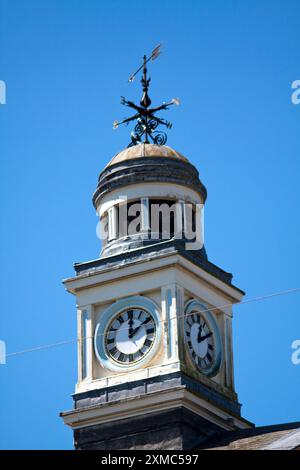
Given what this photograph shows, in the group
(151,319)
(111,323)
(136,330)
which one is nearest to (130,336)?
(136,330)

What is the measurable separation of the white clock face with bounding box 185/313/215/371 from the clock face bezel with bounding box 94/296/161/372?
1.23 metres

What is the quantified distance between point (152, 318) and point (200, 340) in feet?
7.04

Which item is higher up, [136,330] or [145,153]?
[145,153]

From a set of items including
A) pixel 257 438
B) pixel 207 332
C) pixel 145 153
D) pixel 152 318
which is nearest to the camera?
pixel 257 438


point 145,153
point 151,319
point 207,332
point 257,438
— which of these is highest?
point 145,153

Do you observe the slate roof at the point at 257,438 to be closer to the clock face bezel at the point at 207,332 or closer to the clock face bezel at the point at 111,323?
the clock face bezel at the point at 207,332

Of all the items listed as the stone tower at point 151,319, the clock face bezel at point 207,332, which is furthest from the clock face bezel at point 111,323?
the clock face bezel at point 207,332

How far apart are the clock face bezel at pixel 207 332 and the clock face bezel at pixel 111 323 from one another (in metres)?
1.11

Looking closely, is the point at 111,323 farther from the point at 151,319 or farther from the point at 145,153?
the point at 145,153

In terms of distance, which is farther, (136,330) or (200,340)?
(200,340)

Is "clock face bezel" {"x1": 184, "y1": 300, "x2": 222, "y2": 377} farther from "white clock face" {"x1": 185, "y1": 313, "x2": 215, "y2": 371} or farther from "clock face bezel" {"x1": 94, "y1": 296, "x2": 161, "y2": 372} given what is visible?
"clock face bezel" {"x1": 94, "y1": 296, "x2": 161, "y2": 372}

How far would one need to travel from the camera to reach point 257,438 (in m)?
65.8

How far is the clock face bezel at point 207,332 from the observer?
69.5 meters
